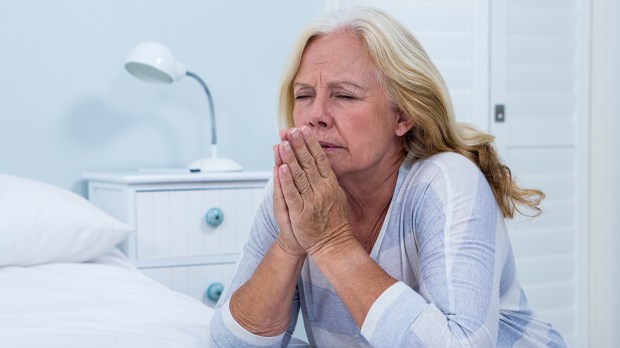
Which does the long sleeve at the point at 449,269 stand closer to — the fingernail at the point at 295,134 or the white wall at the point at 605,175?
the fingernail at the point at 295,134

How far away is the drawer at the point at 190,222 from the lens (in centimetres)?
197

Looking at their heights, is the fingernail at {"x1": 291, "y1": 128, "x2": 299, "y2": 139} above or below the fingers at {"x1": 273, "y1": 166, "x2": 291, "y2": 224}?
→ above

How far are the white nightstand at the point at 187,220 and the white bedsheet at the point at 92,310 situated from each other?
0.31 meters

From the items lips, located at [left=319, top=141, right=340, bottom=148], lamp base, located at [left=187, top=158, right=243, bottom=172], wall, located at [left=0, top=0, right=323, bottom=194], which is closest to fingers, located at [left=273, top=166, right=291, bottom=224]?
lips, located at [left=319, top=141, right=340, bottom=148]

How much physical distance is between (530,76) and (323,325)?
177 centimetres

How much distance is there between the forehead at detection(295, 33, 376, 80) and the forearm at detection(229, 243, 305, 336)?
269 mm

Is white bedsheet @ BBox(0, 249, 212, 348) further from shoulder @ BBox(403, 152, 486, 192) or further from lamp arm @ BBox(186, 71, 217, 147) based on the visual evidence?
lamp arm @ BBox(186, 71, 217, 147)

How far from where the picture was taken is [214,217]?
6.64ft

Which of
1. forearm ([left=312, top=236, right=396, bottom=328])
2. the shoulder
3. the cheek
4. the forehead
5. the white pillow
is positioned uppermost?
the forehead

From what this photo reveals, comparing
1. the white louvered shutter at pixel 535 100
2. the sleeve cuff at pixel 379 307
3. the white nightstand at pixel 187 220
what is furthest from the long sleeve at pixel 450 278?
the white louvered shutter at pixel 535 100

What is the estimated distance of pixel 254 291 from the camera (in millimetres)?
1135

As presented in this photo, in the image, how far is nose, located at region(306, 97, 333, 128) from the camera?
111 centimetres

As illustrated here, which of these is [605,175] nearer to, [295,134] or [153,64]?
[153,64]

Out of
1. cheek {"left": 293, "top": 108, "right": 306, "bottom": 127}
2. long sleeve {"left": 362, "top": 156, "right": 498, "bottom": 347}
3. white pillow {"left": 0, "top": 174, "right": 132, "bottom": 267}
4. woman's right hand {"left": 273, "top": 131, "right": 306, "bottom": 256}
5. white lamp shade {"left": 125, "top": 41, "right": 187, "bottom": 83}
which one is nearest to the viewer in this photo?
long sleeve {"left": 362, "top": 156, "right": 498, "bottom": 347}
